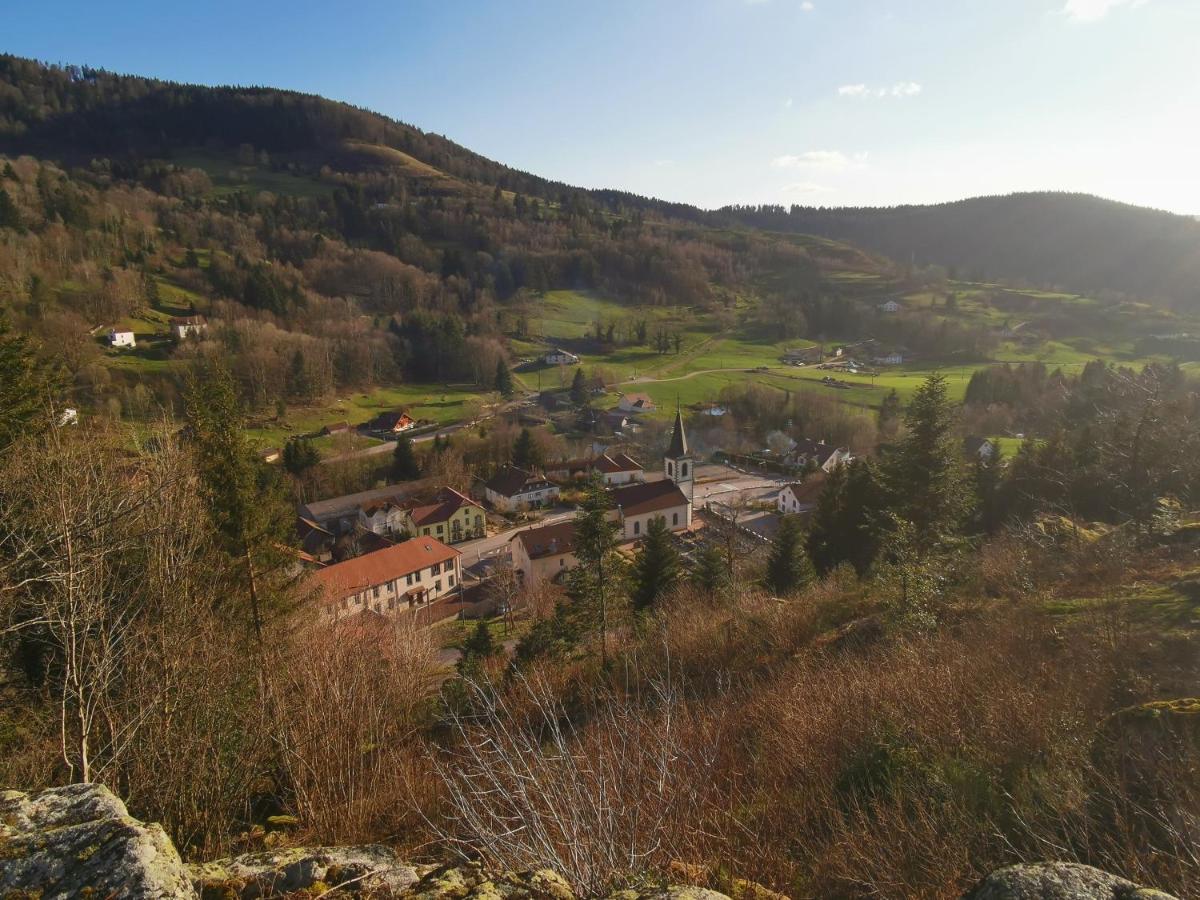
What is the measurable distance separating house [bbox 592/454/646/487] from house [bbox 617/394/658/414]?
12.7 m

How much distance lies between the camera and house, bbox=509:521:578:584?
36.3 m

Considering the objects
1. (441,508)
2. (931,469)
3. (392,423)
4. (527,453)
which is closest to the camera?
(931,469)

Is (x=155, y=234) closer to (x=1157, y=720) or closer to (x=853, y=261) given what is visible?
(x=1157, y=720)

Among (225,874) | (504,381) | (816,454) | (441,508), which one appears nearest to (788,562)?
(225,874)

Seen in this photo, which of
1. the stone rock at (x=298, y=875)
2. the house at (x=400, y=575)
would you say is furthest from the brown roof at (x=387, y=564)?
the stone rock at (x=298, y=875)

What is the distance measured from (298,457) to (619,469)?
26.2 metres

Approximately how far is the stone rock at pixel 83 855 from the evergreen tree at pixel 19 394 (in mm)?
12458

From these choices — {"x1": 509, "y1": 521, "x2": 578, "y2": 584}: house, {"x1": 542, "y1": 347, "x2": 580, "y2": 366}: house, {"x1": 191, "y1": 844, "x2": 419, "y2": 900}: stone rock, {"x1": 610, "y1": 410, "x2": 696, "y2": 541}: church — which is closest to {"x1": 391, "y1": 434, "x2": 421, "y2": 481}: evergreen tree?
{"x1": 509, "y1": 521, "x2": 578, "y2": 584}: house

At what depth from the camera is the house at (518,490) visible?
49.2 metres

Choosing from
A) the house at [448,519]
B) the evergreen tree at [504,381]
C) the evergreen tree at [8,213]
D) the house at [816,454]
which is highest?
the evergreen tree at [8,213]

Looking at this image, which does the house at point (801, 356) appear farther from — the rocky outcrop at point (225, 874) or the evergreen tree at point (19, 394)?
the rocky outcrop at point (225, 874)

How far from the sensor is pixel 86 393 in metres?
44.0

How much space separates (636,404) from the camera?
67938 mm

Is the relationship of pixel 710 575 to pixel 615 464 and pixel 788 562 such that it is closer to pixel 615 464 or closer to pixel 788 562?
pixel 788 562
